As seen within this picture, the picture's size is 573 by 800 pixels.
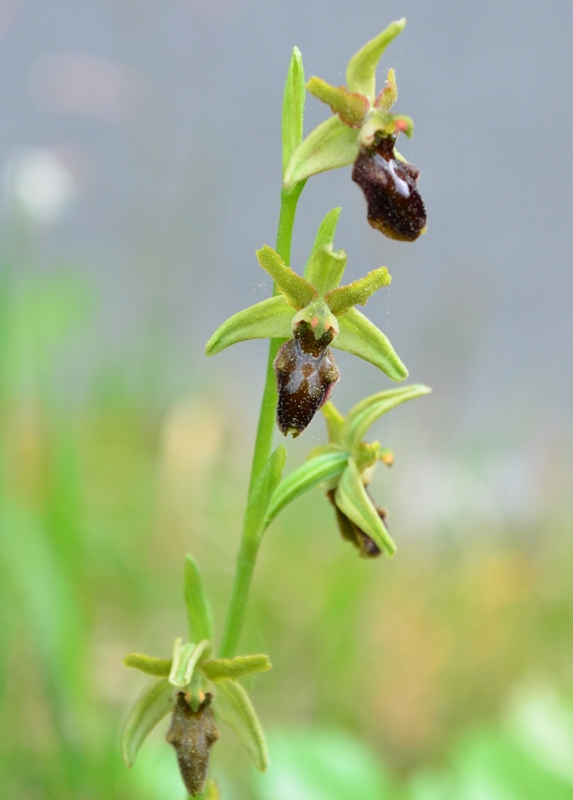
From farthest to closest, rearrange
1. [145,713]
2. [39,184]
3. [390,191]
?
[39,184] → [145,713] → [390,191]

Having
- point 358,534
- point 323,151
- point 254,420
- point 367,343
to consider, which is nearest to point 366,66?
point 323,151

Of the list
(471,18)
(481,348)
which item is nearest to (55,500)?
(481,348)

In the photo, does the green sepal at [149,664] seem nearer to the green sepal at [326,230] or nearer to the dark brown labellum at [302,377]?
the dark brown labellum at [302,377]

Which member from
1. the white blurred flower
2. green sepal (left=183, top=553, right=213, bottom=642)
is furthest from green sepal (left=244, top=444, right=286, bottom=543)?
the white blurred flower

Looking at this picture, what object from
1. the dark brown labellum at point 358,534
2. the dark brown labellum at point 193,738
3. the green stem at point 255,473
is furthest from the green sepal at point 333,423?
the dark brown labellum at point 193,738

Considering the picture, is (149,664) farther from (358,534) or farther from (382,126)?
(382,126)

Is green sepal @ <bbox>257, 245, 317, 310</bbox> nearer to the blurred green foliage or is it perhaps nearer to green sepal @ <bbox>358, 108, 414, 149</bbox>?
green sepal @ <bbox>358, 108, 414, 149</bbox>
